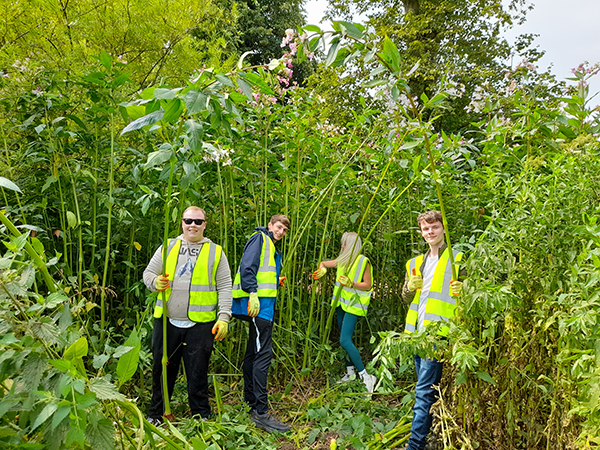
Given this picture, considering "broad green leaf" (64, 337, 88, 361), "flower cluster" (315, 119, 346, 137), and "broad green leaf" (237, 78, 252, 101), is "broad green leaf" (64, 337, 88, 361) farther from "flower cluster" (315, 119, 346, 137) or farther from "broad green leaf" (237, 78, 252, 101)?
"flower cluster" (315, 119, 346, 137)

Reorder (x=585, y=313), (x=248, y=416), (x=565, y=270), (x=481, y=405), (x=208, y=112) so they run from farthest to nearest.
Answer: (x=248, y=416), (x=481, y=405), (x=565, y=270), (x=208, y=112), (x=585, y=313)

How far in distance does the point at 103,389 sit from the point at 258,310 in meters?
2.41

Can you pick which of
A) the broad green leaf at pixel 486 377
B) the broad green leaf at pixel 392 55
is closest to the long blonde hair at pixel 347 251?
the broad green leaf at pixel 486 377

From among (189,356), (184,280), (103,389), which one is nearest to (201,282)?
(184,280)

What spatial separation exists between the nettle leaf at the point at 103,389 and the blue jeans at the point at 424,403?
2.08 metres

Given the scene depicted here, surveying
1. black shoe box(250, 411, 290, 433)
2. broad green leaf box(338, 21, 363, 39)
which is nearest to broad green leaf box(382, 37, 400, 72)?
broad green leaf box(338, 21, 363, 39)

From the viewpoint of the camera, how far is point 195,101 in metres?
1.28

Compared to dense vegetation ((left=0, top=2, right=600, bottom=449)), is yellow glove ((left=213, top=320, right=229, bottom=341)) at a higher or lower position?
lower

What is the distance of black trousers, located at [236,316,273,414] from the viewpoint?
308 cm

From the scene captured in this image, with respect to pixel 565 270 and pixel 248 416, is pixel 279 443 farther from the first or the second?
pixel 565 270

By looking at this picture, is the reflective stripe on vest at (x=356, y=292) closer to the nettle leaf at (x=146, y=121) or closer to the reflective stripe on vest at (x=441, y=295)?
the reflective stripe on vest at (x=441, y=295)

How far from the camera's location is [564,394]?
61.0 inches

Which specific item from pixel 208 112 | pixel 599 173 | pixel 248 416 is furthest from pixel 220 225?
pixel 599 173

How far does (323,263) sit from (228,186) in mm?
1113
